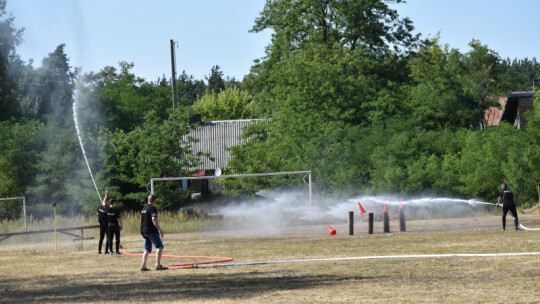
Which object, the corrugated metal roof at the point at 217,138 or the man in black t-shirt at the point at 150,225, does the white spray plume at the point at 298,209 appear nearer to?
the man in black t-shirt at the point at 150,225

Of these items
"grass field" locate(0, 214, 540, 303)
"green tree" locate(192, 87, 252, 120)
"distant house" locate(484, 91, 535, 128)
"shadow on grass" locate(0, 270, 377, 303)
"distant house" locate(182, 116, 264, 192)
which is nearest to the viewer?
"grass field" locate(0, 214, 540, 303)

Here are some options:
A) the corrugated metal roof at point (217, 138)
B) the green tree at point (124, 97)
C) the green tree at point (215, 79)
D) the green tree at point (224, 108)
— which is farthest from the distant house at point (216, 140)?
the green tree at point (215, 79)

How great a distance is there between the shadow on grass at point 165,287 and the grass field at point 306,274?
0.07 ft

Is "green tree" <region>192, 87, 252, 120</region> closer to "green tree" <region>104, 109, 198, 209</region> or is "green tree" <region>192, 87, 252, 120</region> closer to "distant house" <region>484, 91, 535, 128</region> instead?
"distant house" <region>484, 91, 535, 128</region>

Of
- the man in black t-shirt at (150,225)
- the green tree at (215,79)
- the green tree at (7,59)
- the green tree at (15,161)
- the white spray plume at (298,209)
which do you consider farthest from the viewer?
the green tree at (215,79)

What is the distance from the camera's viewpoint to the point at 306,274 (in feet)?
48.4

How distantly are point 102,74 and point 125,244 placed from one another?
53945 millimetres

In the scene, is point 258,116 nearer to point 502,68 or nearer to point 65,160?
point 65,160

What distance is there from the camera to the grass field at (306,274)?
11875 mm

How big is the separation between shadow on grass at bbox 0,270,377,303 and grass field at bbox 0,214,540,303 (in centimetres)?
2

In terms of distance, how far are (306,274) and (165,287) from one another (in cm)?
300

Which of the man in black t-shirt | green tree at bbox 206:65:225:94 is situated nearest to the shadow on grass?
the man in black t-shirt

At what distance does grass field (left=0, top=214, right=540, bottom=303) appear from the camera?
11875mm

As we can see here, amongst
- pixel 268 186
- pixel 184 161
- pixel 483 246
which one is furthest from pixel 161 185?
pixel 483 246
